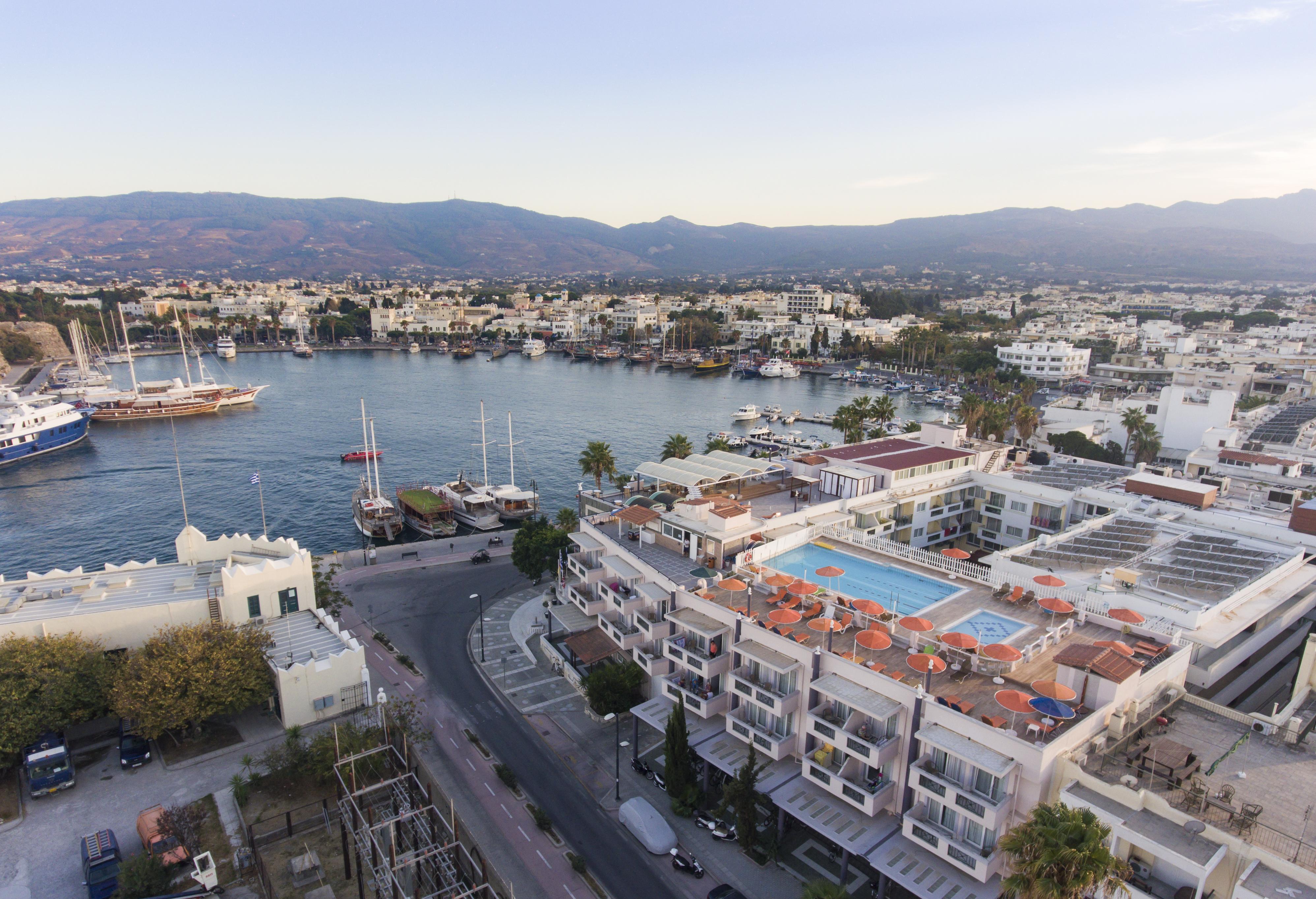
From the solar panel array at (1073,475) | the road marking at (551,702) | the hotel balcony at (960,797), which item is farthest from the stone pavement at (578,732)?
the solar panel array at (1073,475)

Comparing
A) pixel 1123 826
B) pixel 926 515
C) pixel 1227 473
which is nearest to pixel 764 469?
pixel 926 515

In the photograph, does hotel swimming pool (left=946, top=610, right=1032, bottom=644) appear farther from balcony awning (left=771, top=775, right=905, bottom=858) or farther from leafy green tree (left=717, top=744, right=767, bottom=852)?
leafy green tree (left=717, top=744, right=767, bottom=852)

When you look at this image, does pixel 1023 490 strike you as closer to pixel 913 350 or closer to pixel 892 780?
pixel 892 780

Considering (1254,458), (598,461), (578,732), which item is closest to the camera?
(578,732)

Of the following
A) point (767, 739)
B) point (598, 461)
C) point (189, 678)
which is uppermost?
point (189, 678)

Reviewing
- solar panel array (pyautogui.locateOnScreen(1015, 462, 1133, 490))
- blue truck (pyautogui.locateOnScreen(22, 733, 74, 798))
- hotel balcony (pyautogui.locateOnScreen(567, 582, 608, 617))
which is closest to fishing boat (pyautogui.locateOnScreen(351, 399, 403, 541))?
hotel balcony (pyautogui.locateOnScreen(567, 582, 608, 617))

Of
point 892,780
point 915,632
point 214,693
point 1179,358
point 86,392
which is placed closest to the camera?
point 892,780

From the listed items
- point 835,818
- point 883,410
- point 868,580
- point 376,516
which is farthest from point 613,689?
point 883,410

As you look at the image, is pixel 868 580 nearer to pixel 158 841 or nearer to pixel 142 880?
pixel 142 880
